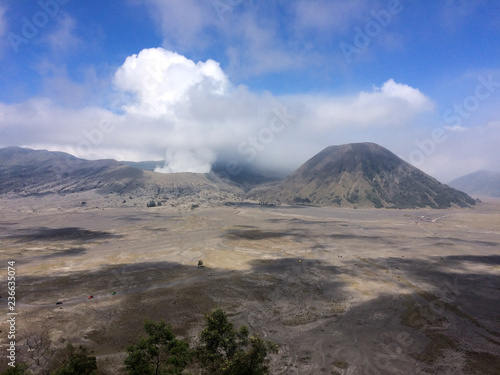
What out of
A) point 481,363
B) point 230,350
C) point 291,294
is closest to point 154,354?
point 230,350

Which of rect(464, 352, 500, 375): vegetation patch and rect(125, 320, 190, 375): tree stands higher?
rect(125, 320, 190, 375): tree

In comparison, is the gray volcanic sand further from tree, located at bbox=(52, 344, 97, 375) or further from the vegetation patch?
tree, located at bbox=(52, 344, 97, 375)

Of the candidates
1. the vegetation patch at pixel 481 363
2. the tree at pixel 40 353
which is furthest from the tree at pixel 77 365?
the vegetation patch at pixel 481 363

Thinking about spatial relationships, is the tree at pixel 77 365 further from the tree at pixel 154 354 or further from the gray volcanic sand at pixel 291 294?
the gray volcanic sand at pixel 291 294

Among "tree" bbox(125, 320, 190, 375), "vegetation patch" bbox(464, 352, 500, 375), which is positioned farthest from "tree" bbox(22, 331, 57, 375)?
"vegetation patch" bbox(464, 352, 500, 375)

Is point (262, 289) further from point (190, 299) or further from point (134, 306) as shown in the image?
point (134, 306)
